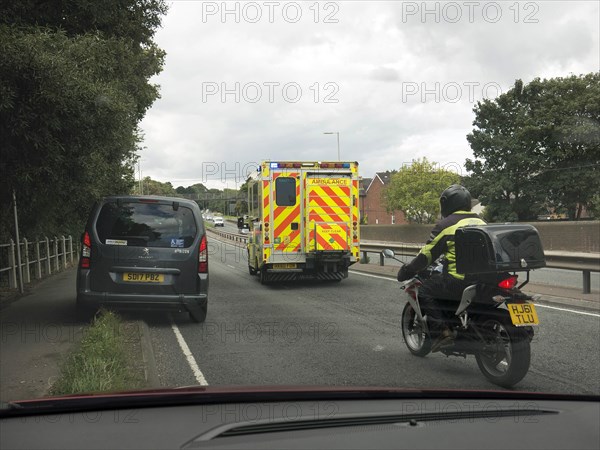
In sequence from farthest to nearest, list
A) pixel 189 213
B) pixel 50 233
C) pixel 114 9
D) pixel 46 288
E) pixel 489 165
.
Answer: pixel 489 165 → pixel 50 233 → pixel 46 288 → pixel 114 9 → pixel 189 213

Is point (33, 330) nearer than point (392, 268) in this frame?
Yes

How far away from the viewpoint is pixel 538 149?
40.8m

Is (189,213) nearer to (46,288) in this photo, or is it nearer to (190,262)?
(190,262)

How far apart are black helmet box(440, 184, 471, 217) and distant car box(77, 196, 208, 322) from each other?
3.83 metres

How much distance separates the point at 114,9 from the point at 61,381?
22.3 ft

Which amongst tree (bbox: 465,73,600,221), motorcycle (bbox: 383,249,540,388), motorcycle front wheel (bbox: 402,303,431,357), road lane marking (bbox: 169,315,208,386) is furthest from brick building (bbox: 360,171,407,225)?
motorcycle (bbox: 383,249,540,388)

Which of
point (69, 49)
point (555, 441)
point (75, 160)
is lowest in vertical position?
point (555, 441)

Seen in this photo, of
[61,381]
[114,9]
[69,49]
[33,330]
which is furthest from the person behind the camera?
[114,9]

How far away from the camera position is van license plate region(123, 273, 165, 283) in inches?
312

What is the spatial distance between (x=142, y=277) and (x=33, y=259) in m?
9.36

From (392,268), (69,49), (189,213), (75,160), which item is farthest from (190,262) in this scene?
(392,268)

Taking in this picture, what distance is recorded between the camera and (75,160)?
25.8 ft

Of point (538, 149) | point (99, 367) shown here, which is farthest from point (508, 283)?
point (538, 149)

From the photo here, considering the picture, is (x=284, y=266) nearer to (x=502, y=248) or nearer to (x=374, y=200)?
(x=502, y=248)
